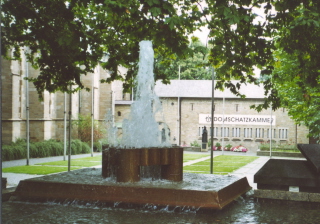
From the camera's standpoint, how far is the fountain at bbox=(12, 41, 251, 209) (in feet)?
23.6

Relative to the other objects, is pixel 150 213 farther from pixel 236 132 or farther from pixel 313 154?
pixel 236 132

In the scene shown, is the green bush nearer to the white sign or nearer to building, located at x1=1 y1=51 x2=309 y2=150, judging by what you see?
building, located at x1=1 y1=51 x2=309 y2=150

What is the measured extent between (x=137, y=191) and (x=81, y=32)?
15.2 feet

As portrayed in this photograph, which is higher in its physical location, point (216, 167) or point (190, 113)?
point (190, 113)

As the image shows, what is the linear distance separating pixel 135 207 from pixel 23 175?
1069 centimetres

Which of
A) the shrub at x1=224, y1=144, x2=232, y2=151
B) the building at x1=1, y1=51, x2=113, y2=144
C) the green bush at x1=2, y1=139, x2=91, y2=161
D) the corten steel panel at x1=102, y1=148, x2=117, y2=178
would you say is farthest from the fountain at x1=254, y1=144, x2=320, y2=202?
the shrub at x1=224, y1=144, x2=232, y2=151

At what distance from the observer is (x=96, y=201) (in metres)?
7.63

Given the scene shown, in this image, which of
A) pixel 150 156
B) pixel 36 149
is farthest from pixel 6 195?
pixel 36 149

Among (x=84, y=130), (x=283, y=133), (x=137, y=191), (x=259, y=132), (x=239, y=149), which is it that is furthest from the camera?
(x=259, y=132)

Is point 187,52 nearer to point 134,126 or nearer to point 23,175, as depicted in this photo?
point 134,126

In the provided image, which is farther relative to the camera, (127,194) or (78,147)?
(78,147)

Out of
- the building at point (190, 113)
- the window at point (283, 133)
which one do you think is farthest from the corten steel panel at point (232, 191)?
the window at point (283, 133)

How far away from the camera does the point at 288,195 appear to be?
8.52m

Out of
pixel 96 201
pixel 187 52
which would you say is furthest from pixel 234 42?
pixel 96 201
